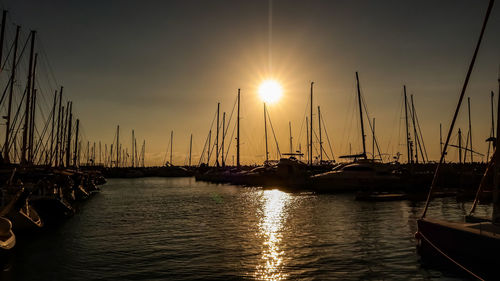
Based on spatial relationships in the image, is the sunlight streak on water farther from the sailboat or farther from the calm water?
the sailboat

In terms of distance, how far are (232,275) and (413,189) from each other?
44558mm

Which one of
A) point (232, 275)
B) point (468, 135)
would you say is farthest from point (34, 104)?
point (468, 135)

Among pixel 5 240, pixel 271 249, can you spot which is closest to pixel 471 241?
pixel 271 249

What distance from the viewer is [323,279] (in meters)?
13.0

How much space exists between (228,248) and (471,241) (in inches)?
410

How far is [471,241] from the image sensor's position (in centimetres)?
1163

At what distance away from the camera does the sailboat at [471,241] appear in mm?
10836

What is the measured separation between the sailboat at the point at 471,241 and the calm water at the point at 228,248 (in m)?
0.92

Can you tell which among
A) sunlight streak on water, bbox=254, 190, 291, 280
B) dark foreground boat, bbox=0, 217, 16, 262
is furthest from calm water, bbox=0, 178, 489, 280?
dark foreground boat, bbox=0, 217, 16, 262

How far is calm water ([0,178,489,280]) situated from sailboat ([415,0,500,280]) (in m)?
0.92

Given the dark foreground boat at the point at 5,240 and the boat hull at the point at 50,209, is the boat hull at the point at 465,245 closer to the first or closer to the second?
the dark foreground boat at the point at 5,240

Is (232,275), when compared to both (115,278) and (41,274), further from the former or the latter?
(41,274)

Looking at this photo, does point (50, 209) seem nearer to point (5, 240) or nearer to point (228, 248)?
point (5, 240)

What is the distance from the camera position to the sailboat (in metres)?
10.8
